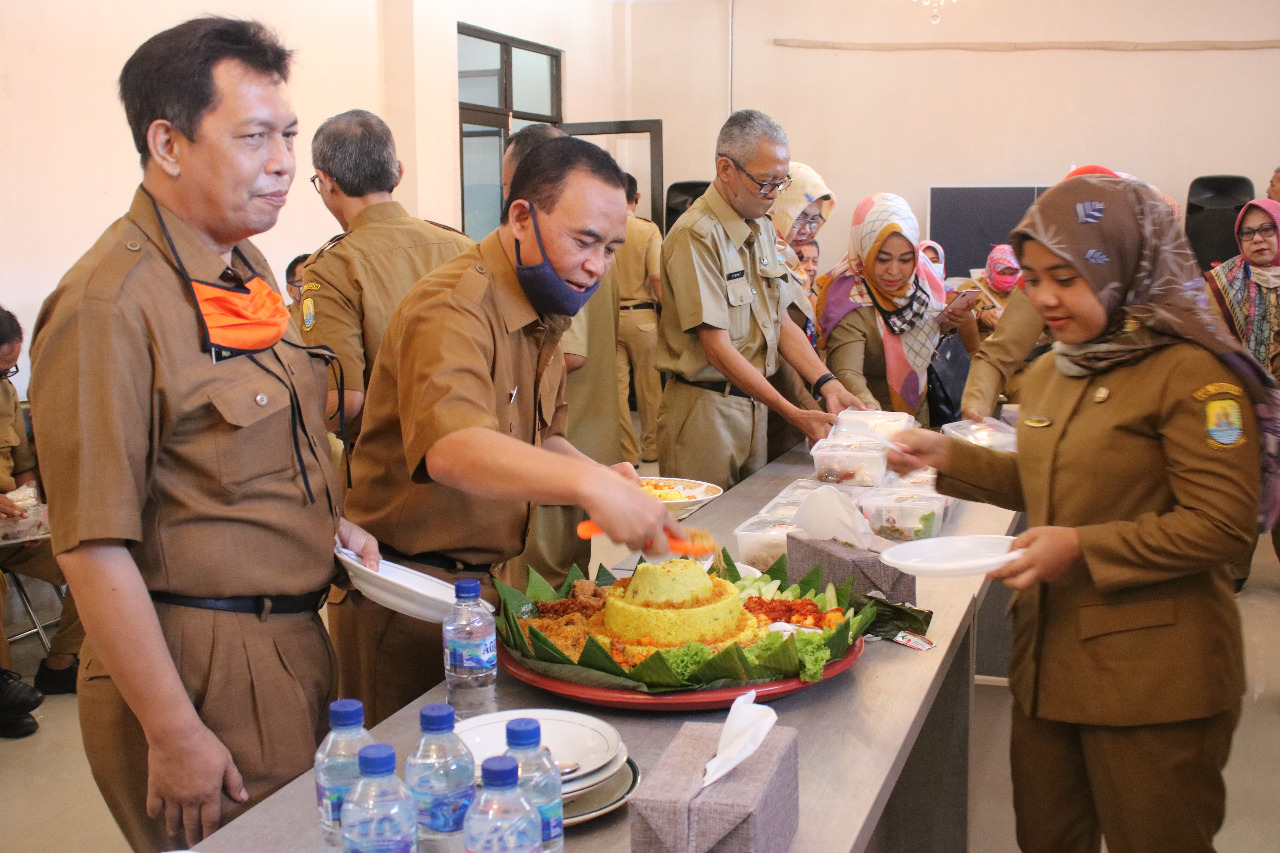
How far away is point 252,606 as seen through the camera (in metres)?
1.49

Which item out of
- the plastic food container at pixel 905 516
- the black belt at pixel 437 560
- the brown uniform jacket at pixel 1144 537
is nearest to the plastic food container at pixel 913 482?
the plastic food container at pixel 905 516

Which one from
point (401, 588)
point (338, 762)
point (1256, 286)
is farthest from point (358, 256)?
point (1256, 286)

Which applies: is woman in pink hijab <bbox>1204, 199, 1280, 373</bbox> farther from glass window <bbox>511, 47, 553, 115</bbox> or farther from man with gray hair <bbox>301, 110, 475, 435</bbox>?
glass window <bbox>511, 47, 553, 115</bbox>

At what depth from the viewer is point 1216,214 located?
7.52m

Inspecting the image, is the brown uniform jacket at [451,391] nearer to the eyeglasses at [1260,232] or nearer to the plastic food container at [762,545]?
the plastic food container at [762,545]

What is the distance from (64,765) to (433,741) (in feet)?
8.99

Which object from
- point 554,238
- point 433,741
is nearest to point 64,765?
point 554,238

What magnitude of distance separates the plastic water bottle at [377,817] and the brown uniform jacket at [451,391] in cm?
67

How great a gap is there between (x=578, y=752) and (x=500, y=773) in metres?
0.45

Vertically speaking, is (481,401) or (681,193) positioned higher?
(681,193)

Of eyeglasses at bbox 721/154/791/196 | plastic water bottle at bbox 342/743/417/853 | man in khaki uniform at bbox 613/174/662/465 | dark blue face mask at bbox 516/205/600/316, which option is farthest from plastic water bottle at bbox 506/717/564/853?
man in khaki uniform at bbox 613/174/662/465

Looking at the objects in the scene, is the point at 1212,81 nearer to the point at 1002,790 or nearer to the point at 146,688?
the point at 1002,790

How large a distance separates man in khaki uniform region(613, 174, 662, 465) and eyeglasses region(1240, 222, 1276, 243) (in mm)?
2956

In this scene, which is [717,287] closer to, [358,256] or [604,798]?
[358,256]
